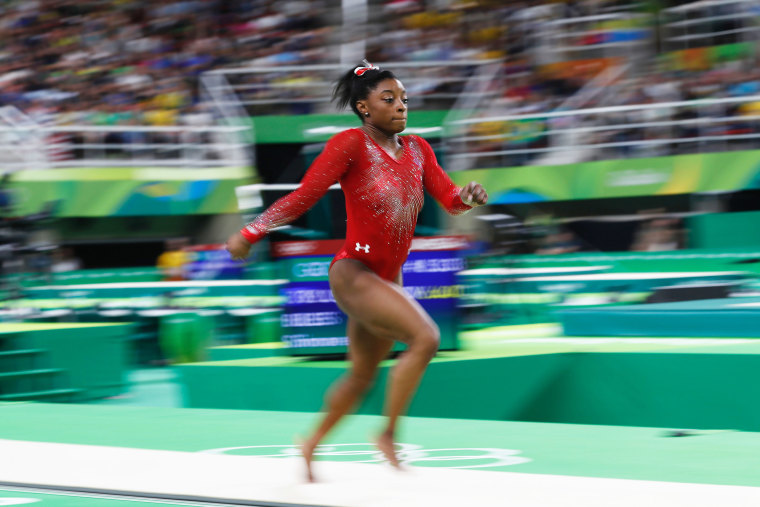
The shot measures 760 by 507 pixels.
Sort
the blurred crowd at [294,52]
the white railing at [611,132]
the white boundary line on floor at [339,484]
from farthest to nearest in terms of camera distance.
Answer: the blurred crowd at [294,52]
the white railing at [611,132]
the white boundary line on floor at [339,484]

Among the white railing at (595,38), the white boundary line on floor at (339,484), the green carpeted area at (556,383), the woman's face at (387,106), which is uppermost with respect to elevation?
the woman's face at (387,106)

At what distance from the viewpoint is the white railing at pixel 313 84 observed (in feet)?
58.1

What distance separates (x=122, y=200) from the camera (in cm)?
1825

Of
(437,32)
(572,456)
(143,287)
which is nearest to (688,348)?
(572,456)

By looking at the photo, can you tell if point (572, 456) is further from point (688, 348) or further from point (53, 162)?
point (53, 162)

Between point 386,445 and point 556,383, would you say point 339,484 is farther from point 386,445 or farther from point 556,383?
point 556,383

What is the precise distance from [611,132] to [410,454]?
38.9 ft

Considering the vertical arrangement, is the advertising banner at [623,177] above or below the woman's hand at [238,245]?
below

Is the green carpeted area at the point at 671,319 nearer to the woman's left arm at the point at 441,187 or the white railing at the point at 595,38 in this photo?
the woman's left arm at the point at 441,187

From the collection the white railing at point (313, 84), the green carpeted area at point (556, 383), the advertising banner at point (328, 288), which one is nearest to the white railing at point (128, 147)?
the white railing at point (313, 84)

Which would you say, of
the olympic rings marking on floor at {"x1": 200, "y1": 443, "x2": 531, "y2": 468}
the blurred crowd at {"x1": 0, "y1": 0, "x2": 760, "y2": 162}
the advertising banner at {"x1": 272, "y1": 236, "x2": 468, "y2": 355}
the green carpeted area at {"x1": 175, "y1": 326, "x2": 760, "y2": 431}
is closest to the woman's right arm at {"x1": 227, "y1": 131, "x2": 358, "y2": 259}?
the olympic rings marking on floor at {"x1": 200, "y1": 443, "x2": 531, "y2": 468}

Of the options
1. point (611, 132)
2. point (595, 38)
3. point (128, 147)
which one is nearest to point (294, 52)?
point (128, 147)

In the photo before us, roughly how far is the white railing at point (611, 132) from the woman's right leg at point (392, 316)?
11.8m

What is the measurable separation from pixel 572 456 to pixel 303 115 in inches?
576
